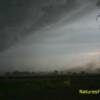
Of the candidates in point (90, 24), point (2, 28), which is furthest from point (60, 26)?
point (2, 28)

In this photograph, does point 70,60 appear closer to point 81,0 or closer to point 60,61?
point 60,61

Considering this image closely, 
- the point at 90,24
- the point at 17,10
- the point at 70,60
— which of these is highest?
the point at 17,10

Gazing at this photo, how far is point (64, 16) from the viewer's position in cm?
224

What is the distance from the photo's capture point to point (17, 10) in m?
Answer: 2.27

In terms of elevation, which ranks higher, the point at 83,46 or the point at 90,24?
the point at 90,24

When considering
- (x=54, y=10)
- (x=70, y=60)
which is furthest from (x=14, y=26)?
(x=70, y=60)

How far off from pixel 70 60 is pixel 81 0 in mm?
441

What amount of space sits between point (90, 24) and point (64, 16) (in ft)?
0.64
